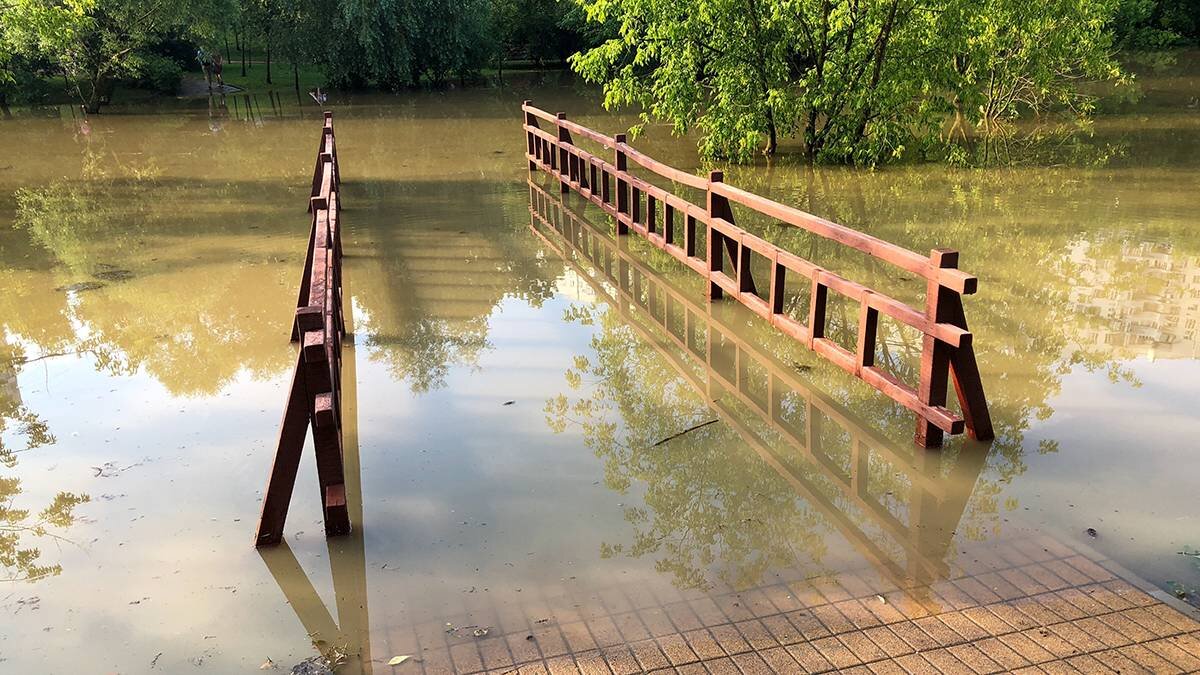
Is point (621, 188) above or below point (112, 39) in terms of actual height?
below

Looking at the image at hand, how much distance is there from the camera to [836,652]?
11.7 feet

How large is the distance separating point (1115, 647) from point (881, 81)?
10.8m

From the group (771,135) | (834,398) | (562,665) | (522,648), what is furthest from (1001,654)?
(771,135)

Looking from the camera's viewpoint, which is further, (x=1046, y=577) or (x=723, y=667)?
(x=1046, y=577)

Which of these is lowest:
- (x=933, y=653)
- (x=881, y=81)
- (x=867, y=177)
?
(x=933, y=653)

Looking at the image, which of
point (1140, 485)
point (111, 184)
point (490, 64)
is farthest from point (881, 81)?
point (490, 64)

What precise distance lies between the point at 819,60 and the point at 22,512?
11.7 meters

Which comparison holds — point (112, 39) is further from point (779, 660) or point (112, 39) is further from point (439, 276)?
point (779, 660)

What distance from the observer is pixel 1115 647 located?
11.6ft

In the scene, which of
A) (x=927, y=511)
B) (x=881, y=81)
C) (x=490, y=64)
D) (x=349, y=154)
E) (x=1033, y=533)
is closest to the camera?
A: (x=1033, y=533)

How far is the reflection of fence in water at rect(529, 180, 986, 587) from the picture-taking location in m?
4.47

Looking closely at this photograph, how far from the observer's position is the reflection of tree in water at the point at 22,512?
4.47 m

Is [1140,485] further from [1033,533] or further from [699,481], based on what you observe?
[699,481]

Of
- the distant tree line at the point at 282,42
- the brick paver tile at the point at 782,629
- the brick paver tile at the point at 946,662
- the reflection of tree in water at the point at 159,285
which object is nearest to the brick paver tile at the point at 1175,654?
the brick paver tile at the point at 946,662
